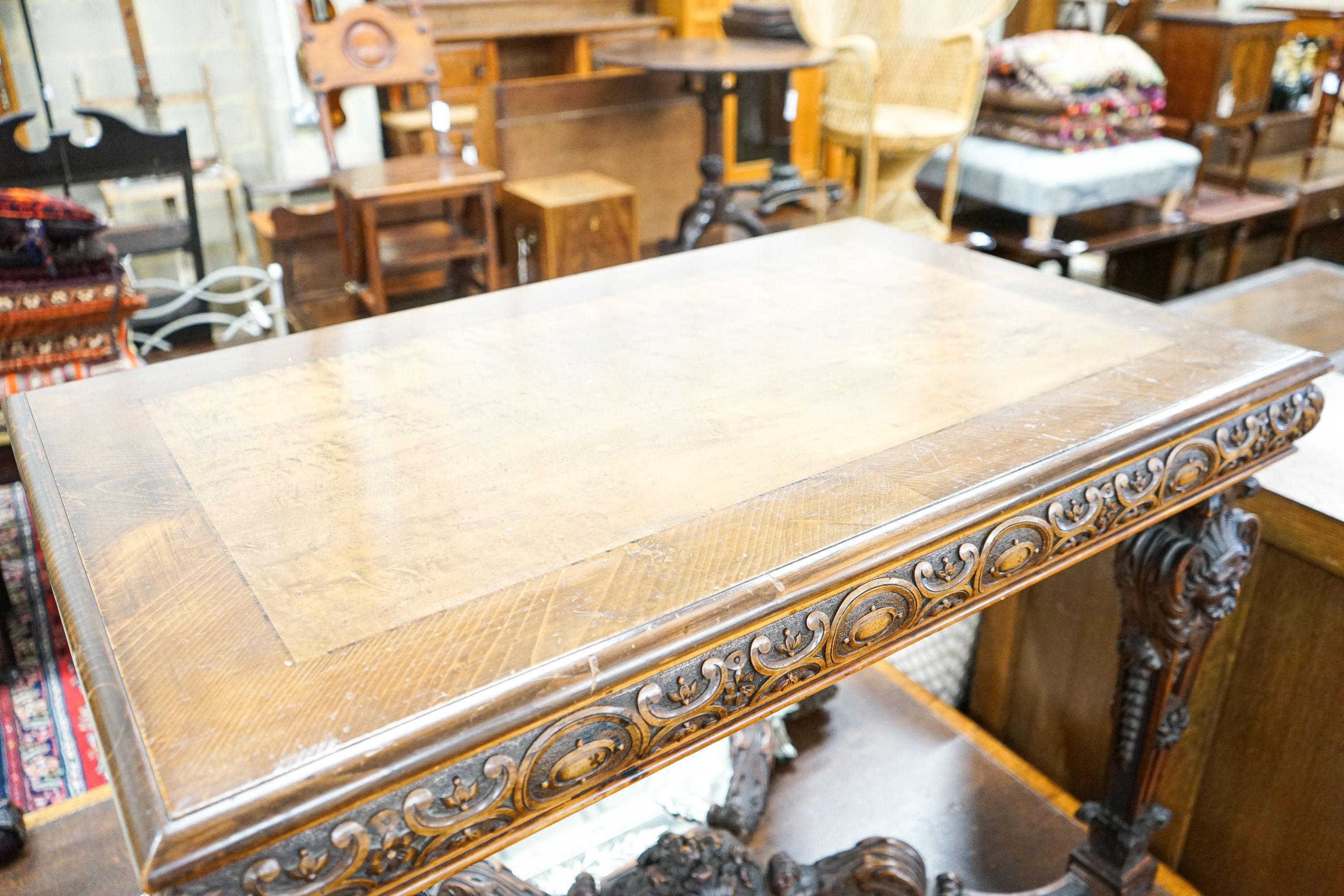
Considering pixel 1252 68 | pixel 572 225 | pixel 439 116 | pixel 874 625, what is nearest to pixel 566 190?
pixel 572 225

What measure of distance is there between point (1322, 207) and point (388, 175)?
389cm

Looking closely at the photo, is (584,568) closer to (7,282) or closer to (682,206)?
(7,282)

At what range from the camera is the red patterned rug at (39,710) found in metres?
1.68

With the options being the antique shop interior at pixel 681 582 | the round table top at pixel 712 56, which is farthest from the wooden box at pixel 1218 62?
the antique shop interior at pixel 681 582

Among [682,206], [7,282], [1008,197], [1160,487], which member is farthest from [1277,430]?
[682,206]

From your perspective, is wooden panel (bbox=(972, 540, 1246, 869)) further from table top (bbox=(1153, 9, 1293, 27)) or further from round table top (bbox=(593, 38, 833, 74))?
table top (bbox=(1153, 9, 1293, 27))

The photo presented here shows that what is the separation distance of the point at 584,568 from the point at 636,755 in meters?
0.14

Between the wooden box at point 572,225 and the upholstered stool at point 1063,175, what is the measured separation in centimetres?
139

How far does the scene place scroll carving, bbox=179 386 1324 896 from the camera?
58 centimetres

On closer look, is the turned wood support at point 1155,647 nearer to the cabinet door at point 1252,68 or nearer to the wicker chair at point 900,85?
the wicker chair at point 900,85

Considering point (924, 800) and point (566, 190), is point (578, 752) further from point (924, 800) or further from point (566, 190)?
point (566, 190)

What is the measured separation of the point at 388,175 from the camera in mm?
3037

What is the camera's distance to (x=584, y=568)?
28.4 inches

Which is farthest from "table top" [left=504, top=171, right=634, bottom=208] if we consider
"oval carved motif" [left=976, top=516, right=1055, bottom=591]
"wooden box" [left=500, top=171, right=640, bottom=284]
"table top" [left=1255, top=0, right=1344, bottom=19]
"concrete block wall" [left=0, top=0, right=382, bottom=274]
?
"table top" [left=1255, top=0, right=1344, bottom=19]
